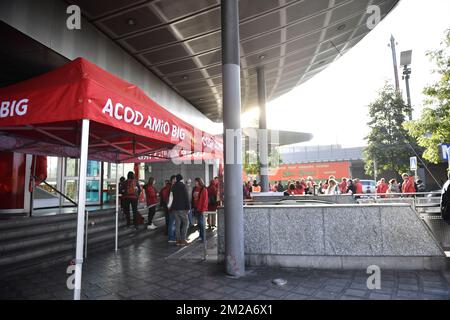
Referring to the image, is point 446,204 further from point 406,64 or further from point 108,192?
point 406,64

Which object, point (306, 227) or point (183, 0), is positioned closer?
point (306, 227)

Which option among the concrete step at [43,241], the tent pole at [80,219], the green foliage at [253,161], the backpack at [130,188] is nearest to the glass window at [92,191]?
the backpack at [130,188]

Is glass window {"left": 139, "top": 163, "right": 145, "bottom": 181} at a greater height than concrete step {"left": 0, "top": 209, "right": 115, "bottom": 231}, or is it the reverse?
glass window {"left": 139, "top": 163, "right": 145, "bottom": 181}

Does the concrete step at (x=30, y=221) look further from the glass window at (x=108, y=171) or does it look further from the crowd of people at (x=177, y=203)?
the glass window at (x=108, y=171)

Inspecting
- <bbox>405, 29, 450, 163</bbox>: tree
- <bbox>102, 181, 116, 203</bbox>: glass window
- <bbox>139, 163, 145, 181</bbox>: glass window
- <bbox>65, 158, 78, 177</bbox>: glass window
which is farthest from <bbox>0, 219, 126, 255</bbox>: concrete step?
<bbox>405, 29, 450, 163</bbox>: tree

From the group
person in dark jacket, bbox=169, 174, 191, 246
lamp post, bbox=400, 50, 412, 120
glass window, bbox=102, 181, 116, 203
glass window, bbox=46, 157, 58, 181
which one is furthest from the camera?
lamp post, bbox=400, 50, 412, 120

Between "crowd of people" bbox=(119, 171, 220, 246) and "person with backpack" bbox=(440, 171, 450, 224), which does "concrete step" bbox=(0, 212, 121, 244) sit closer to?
"crowd of people" bbox=(119, 171, 220, 246)

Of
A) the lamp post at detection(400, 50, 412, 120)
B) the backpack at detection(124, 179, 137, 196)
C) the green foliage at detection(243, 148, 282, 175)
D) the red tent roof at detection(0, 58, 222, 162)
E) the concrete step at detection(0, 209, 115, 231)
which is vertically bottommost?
the concrete step at detection(0, 209, 115, 231)

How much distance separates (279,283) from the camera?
442 cm

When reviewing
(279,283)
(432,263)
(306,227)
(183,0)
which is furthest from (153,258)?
(183,0)

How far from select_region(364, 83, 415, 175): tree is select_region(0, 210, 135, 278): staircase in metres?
18.6

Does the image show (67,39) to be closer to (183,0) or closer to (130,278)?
(183,0)

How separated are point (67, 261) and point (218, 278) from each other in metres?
3.48

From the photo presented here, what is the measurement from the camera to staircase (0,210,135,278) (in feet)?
17.3
